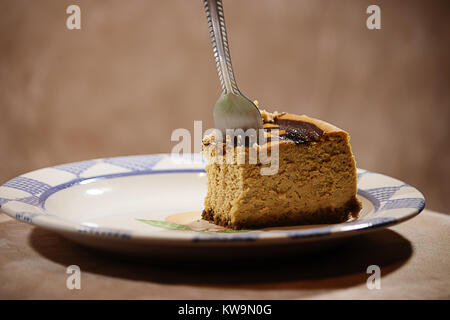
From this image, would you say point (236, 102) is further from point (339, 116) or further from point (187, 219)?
point (339, 116)

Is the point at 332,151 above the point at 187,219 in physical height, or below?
above

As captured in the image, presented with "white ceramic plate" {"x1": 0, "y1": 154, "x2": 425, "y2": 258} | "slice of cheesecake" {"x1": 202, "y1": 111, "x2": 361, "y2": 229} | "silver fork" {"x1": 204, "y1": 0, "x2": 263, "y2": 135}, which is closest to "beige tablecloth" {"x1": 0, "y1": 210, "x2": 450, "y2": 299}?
"white ceramic plate" {"x1": 0, "y1": 154, "x2": 425, "y2": 258}

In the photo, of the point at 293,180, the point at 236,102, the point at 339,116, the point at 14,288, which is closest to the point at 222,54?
the point at 236,102

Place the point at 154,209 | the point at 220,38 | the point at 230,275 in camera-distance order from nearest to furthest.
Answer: the point at 230,275 → the point at 220,38 → the point at 154,209

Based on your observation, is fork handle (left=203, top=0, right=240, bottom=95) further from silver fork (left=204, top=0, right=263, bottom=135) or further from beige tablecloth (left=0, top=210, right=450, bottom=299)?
beige tablecloth (left=0, top=210, right=450, bottom=299)

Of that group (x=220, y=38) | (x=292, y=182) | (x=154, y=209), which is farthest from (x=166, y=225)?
(x=220, y=38)

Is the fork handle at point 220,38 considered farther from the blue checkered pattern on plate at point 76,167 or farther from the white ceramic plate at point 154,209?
the blue checkered pattern on plate at point 76,167

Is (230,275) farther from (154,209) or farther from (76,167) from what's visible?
(76,167)
